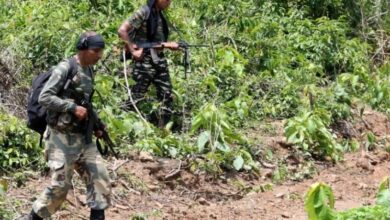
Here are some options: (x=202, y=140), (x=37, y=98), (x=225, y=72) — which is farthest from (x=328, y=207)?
(x=225, y=72)

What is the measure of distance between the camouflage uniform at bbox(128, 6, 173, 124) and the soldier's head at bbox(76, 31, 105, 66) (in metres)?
2.67

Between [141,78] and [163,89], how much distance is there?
0.28 meters

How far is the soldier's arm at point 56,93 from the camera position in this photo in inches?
197

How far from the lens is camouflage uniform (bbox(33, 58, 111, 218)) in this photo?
5129mm

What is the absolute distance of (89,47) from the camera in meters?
5.07

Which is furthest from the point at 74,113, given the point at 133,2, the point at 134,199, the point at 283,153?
the point at 133,2

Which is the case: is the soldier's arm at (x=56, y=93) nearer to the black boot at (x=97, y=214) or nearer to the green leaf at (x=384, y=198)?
the black boot at (x=97, y=214)

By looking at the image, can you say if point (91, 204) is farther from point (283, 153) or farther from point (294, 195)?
point (283, 153)

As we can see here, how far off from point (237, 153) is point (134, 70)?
61.4 inches

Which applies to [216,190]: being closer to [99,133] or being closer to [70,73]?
[99,133]

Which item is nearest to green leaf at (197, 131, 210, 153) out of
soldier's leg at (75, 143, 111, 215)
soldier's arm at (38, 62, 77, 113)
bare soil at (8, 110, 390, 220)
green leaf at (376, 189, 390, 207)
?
bare soil at (8, 110, 390, 220)

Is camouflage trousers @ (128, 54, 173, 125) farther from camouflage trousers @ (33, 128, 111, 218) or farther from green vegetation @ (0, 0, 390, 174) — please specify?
camouflage trousers @ (33, 128, 111, 218)

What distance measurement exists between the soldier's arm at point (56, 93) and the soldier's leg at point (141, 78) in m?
2.96

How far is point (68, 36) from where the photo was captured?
902 cm
